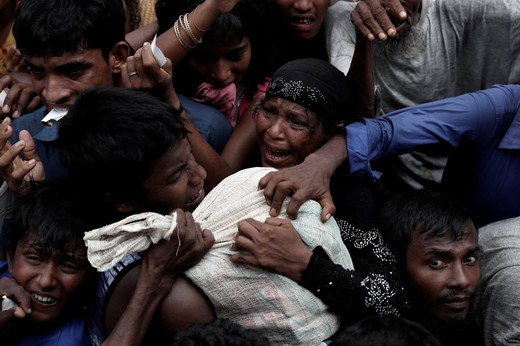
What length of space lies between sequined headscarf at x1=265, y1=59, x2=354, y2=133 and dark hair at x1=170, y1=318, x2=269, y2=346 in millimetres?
1303

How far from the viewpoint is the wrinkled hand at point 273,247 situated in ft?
9.37

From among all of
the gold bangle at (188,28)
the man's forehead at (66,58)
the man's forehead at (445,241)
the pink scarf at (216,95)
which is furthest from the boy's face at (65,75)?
the man's forehead at (445,241)

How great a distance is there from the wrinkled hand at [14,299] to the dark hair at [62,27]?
1052 millimetres

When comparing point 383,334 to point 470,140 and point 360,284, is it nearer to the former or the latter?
point 360,284

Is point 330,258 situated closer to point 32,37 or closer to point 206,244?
point 206,244

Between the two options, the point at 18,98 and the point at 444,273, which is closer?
the point at 444,273

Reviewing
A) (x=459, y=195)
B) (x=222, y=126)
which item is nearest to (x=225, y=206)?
(x=222, y=126)

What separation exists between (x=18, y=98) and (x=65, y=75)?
51cm

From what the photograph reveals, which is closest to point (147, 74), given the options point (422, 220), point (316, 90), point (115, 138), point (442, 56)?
point (115, 138)

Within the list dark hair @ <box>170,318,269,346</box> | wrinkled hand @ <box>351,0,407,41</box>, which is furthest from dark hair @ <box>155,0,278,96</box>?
dark hair @ <box>170,318,269,346</box>

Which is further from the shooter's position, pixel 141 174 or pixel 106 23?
pixel 106 23

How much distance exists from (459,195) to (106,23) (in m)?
1.83

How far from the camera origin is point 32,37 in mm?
3629

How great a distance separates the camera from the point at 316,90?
12.2 feet
